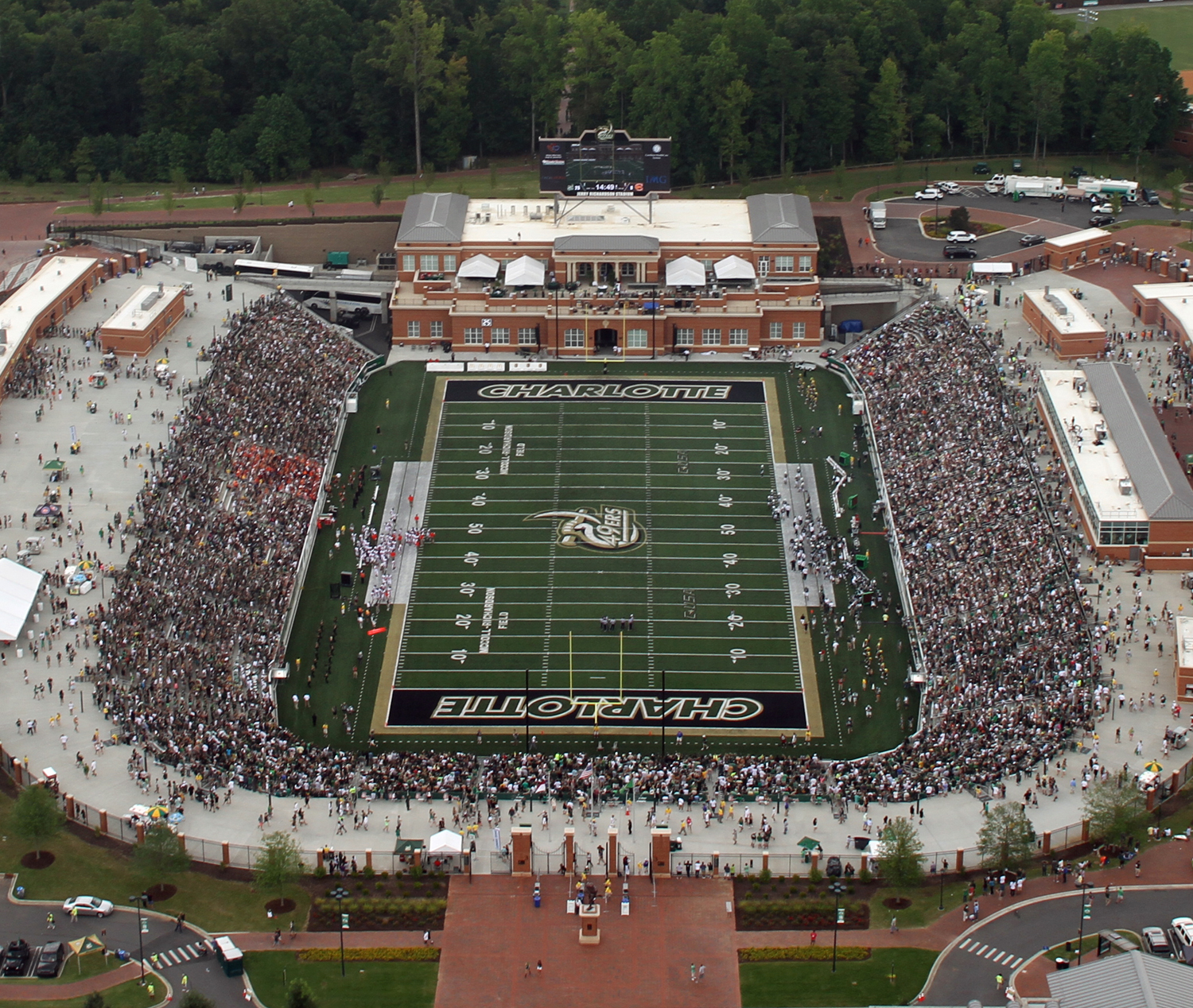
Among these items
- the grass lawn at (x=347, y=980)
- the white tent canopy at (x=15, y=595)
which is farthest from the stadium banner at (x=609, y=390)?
the grass lawn at (x=347, y=980)

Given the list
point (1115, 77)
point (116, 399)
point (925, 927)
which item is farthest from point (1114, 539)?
point (1115, 77)

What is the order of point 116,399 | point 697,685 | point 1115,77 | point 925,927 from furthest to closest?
point 1115,77 → point 116,399 → point 697,685 → point 925,927

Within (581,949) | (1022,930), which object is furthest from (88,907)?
(1022,930)

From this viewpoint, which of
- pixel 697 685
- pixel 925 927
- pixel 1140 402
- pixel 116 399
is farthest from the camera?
pixel 116 399

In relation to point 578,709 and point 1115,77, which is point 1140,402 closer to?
point 578,709

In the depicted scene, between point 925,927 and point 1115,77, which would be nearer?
point 925,927

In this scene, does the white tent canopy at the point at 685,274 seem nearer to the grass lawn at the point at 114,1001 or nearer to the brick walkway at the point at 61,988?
the brick walkway at the point at 61,988

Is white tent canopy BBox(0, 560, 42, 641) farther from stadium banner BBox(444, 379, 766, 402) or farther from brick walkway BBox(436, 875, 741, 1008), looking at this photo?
stadium banner BBox(444, 379, 766, 402)
